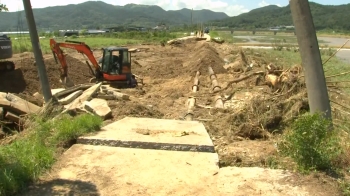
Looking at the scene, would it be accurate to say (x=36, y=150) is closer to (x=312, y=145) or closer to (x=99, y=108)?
(x=99, y=108)

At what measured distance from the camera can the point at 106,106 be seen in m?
10.2

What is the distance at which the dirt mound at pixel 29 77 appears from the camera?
16.2 meters

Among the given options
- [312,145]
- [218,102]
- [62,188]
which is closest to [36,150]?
[62,188]

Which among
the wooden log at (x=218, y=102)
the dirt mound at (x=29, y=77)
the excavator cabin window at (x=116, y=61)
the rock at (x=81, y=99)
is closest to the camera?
the rock at (x=81, y=99)

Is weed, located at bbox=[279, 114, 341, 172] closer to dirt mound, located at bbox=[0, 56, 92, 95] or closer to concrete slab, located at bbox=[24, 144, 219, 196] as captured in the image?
concrete slab, located at bbox=[24, 144, 219, 196]

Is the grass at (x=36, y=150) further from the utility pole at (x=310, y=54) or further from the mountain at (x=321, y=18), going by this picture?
the mountain at (x=321, y=18)

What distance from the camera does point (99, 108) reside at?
32.7 feet

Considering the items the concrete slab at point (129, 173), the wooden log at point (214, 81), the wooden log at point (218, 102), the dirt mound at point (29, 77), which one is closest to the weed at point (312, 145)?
the concrete slab at point (129, 173)

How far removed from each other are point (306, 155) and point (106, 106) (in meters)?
5.61

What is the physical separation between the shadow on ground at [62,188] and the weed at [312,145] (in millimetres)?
3049

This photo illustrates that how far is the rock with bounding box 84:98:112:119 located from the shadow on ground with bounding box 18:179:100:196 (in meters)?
3.77

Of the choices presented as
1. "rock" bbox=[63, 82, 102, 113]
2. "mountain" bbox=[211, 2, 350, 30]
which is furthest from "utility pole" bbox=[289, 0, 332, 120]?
"mountain" bbox=[211, 2, 350, 30]

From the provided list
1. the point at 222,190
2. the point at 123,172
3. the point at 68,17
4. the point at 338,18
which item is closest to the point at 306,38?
the point at 222,190

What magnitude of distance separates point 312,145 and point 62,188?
12.0ft
